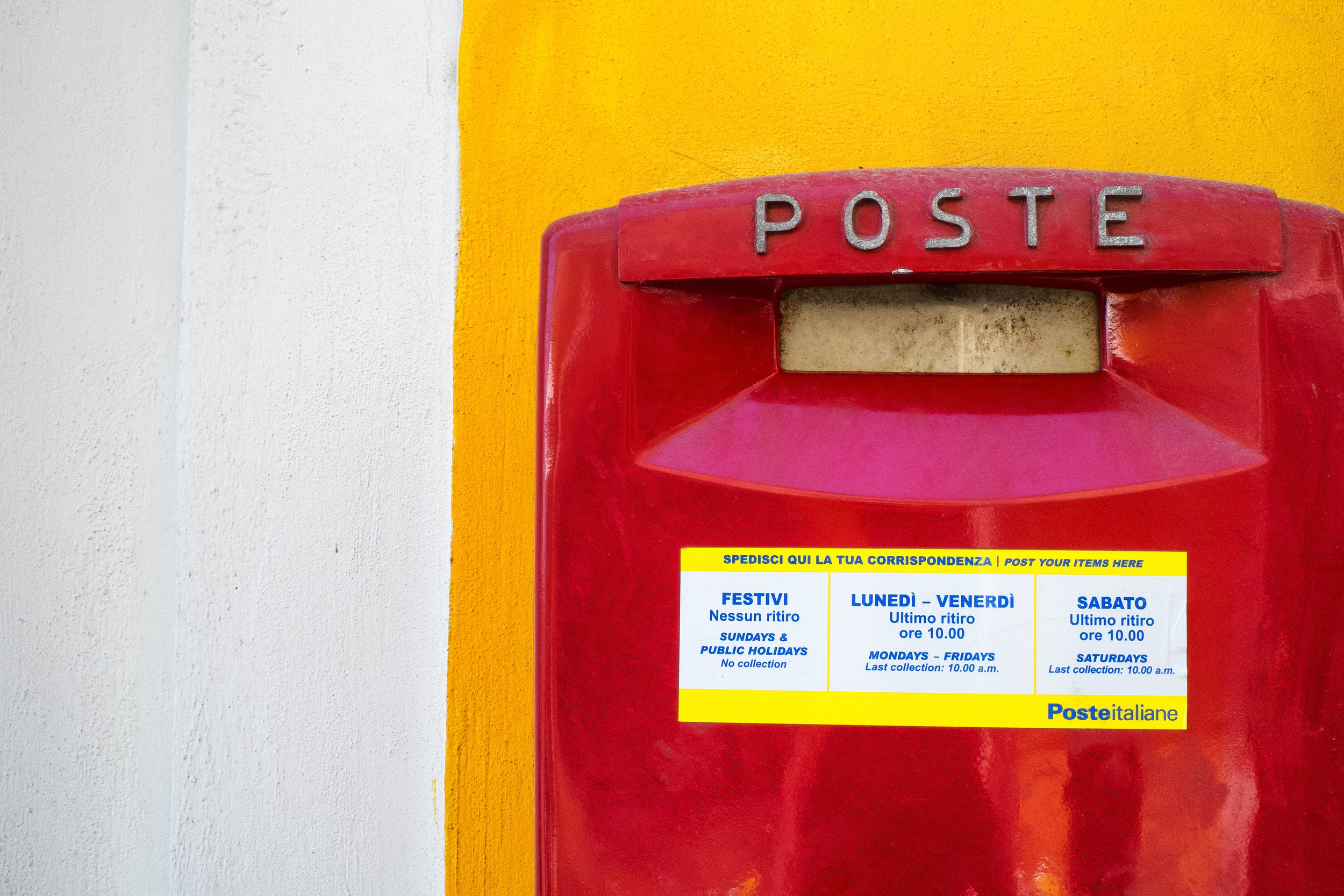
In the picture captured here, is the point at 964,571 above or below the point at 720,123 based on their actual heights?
below

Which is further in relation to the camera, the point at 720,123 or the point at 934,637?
the point at 720,123

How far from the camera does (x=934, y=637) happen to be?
2.67 ft

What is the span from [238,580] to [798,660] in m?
1.05

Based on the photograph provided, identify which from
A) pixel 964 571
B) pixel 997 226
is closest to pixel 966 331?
pixel 997 226

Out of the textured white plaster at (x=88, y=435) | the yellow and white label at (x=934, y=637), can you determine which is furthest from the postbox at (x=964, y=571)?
the textured white plaster at (x=88, y=435)

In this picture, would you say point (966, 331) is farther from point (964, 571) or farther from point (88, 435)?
point (88, 435)

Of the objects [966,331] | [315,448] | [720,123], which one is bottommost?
[315,448]

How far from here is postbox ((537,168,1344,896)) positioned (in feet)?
2.60

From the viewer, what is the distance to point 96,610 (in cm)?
135

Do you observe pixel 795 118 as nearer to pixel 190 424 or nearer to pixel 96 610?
pixel 190 424

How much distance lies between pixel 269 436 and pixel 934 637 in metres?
1.15

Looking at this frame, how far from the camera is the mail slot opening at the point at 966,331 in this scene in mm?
880

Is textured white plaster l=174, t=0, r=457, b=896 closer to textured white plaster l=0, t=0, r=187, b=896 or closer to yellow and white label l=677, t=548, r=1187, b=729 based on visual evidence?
textured white plaster l=0, t=0, r=187, b=896

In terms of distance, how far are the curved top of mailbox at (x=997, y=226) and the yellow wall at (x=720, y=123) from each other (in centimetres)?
61
